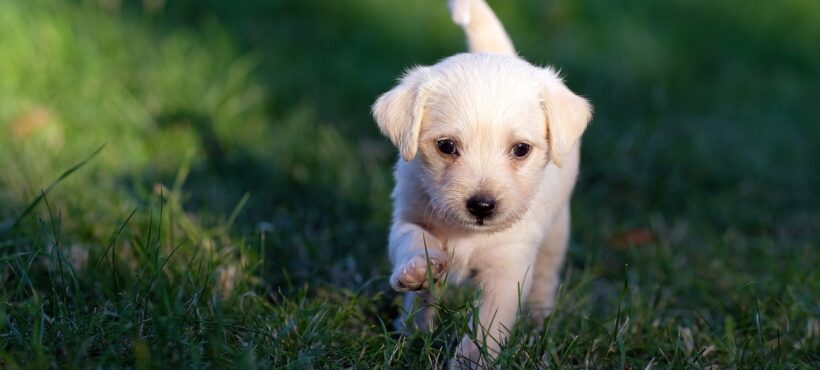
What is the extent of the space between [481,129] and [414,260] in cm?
47

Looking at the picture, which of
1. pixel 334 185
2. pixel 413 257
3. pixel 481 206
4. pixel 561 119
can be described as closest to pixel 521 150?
pixel 561 119

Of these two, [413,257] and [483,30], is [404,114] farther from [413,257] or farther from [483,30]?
[483,30]

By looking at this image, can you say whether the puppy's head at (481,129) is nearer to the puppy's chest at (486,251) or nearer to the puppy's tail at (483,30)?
the puppy's chest at (486,251)

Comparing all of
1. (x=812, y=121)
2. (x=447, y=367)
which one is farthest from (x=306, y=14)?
(x=447, y=367)

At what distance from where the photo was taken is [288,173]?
5004 millimetres

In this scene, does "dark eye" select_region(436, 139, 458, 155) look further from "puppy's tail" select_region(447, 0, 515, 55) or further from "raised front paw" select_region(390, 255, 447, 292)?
"puppy's tail" select_region(447, 0, 515, 55)

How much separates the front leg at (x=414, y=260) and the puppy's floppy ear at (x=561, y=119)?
50 centimetres

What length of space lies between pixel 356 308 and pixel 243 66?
313 cm

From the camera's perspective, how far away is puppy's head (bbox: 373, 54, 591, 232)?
299 cm

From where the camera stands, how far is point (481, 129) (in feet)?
9.84

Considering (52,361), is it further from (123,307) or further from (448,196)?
(448,196)

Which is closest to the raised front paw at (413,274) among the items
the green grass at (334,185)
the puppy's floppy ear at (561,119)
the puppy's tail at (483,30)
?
the green grass at (334,185)

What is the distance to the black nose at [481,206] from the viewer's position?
2.93 m

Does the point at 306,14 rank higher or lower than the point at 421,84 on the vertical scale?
lower
